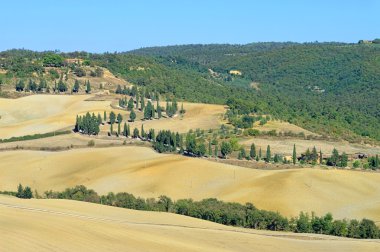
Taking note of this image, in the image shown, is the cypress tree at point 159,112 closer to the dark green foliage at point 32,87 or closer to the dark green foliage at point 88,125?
the dark green foliage at point 88,125

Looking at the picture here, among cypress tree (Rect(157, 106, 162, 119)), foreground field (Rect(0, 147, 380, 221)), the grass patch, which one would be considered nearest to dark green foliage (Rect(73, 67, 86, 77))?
cypress tree (Rect(157, 106, 162, 119))

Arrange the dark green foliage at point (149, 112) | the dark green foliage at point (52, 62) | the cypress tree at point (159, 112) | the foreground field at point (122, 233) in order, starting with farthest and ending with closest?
the dark green foliage at point (52, 62) < the cypress tree at point (159, 112) < the dark green foliage at point (149, 112) < the foreground field at point (122, 233)

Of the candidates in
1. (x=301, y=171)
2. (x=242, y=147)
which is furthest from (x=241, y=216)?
(x=242, y=147)

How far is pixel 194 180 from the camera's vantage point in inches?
3676

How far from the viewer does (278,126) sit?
139 metres

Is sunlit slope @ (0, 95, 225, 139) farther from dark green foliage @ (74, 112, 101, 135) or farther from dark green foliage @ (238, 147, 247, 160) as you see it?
dark green foliage @ (238, 147, 247, 160)

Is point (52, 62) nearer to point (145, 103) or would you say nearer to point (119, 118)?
point (145, 103)

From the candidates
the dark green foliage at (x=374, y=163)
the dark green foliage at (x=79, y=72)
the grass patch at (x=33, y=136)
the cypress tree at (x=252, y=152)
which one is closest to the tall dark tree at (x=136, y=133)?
the grass patch at (x=33, y=136)

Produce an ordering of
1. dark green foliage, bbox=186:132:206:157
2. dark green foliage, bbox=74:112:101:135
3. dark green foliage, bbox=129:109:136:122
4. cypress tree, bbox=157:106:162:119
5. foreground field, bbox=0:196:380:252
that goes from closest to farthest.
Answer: foreground field, bbox=0:196:380:252 → dark green foliage, bbox=186:132:206:157 → dark green foliage, bbox=74:112:101:135 → dark green foliage, bbox=129:109:136:122 → cypress tree, bbox=157:106:162:119

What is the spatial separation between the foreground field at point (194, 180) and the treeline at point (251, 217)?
20.0 feet

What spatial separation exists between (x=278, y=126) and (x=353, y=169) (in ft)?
119

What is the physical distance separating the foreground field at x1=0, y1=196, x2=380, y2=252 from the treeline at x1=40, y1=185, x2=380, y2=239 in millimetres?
3712

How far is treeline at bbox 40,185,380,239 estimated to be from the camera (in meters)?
68.8

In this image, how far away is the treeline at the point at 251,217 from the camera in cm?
6875
